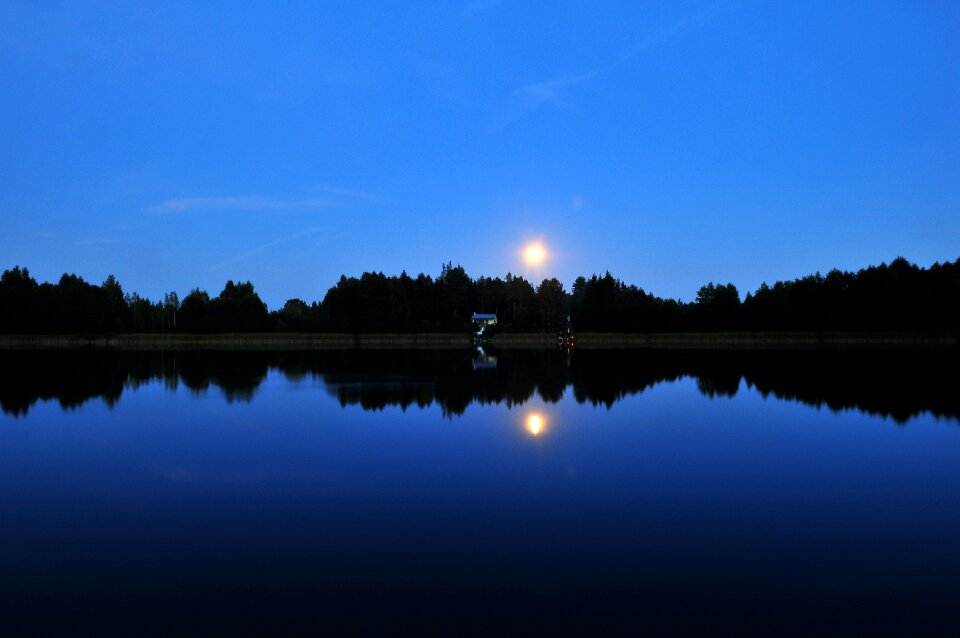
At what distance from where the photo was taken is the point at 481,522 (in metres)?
8.62

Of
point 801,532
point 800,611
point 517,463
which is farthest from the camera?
point 517,463

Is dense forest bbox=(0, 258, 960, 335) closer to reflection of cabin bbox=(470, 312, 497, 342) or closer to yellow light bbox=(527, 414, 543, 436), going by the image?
reflection of cabin bbox=(470, 312, 497, 342)

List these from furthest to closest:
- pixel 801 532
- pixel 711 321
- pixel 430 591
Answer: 1. pixel 711 321
2. pixel 801 532
3. pixel 430 591

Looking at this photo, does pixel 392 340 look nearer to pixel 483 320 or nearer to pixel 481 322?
pixel 481 322

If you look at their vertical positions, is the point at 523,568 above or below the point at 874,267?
below

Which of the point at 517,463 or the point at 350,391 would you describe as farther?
the point at 350,391

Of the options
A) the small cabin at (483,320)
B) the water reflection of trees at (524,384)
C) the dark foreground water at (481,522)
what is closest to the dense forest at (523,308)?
the small cabin at (483,320)

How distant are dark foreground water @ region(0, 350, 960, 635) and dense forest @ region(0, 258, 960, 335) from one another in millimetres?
71524

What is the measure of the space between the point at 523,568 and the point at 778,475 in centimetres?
681

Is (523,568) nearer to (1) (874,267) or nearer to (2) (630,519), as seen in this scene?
(2) (630,519)

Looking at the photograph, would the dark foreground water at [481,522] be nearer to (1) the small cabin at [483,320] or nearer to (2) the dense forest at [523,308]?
(2) the dense forest at [523,308]

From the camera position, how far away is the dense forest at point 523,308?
262ft

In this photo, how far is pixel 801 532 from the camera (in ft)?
27.3

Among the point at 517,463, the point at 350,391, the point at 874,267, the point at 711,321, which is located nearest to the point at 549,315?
the point at 711,321
